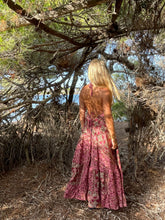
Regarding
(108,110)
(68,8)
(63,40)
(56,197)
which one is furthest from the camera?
(63,40)

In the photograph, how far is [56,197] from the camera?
9.19ft

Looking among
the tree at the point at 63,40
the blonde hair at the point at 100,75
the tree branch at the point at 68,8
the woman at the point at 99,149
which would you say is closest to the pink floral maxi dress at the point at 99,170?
the woman at the point at 99,149

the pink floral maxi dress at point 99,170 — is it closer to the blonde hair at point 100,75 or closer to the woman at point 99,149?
the woman at point 99,149

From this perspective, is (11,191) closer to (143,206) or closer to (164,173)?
(143,206)

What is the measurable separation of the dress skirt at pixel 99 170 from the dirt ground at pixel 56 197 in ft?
0.56

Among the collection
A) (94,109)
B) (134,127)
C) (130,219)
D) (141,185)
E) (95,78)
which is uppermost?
(95,78)

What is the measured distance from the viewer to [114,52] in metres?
4.12

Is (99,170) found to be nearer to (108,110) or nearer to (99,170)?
(99,170)

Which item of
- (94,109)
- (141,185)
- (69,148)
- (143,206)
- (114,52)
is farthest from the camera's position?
(114,52)

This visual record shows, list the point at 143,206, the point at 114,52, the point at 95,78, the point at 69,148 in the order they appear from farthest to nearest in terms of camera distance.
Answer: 1. the point at 114,52
2. the point at 69,148
3. the point at 143,206
4. the point at 95,78

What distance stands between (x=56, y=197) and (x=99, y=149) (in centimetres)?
98

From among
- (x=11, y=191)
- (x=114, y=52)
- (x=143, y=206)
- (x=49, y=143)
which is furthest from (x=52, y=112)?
(x=143, y=206)

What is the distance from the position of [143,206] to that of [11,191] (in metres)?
1.83

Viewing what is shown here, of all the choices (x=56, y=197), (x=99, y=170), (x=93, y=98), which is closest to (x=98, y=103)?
(x=93, y=98)
